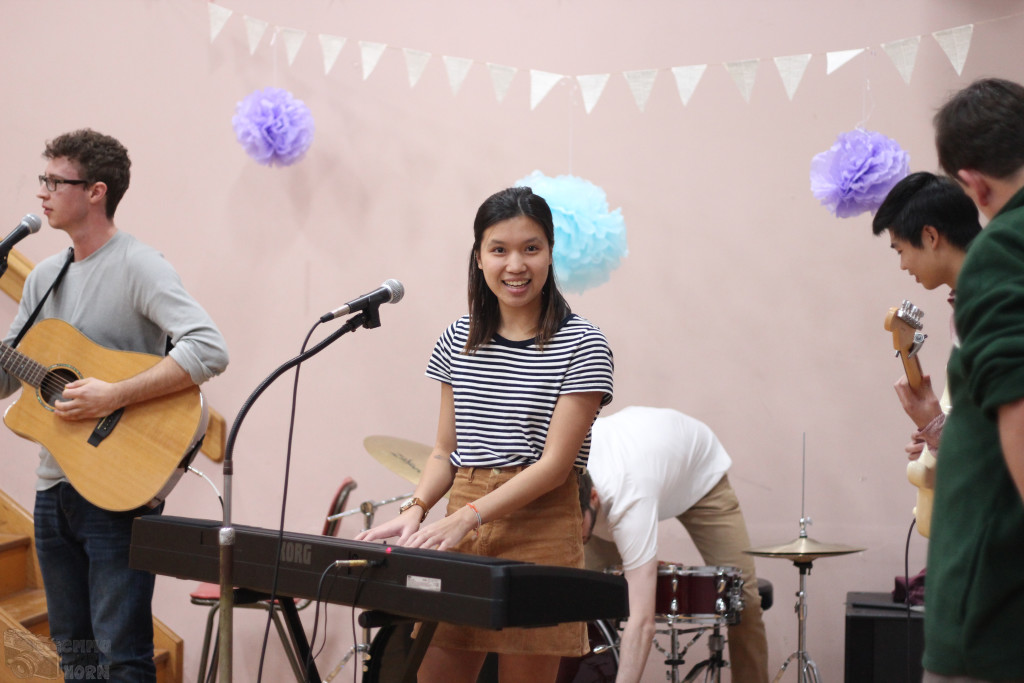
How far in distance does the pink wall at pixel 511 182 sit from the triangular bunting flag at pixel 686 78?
0.09 metres

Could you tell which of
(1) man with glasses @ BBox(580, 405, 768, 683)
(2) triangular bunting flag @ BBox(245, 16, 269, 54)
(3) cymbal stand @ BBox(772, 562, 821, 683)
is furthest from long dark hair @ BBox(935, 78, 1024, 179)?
(2) triangular bunting flag @ BBox(245, 16, 269, 54)

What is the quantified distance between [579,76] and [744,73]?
0.73 metres

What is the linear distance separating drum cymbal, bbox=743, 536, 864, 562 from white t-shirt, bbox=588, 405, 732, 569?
1.21 feet

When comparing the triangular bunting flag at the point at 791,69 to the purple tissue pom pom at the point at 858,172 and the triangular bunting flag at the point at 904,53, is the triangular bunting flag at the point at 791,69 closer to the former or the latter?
the triangular bunting flag at the point at 904,53

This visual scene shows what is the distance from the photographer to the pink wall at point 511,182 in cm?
407

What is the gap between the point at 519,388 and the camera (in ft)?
6.87

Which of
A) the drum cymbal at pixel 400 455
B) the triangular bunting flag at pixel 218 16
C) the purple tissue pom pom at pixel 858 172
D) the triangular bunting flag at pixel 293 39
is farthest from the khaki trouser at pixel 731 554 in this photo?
the triangular bunting flag at pixel 218 16

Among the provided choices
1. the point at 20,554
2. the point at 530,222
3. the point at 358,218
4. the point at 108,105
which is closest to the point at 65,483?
the point at 530,222

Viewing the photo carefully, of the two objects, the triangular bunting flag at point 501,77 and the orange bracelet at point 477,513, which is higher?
the triangular bunting flag at point 501,77

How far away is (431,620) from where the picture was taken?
161cm

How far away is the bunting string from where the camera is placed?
3889mm

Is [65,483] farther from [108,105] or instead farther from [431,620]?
[108,105]

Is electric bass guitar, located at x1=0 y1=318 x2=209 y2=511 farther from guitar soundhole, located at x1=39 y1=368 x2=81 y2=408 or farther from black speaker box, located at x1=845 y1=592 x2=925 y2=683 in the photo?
black speaker box, located at x1=845 y1=592 x2=925 y2=683

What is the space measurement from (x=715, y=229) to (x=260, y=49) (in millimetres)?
2169
